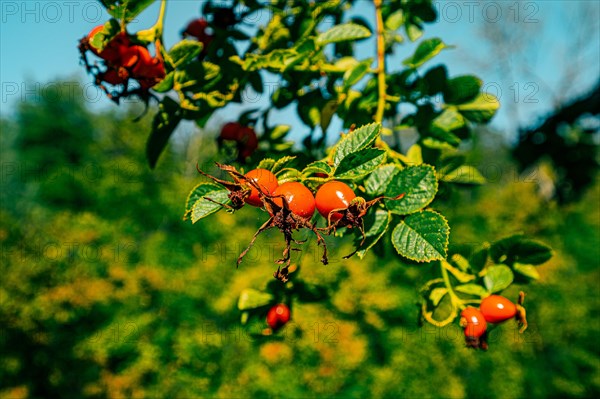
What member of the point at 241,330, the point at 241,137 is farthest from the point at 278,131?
the point at 241,330

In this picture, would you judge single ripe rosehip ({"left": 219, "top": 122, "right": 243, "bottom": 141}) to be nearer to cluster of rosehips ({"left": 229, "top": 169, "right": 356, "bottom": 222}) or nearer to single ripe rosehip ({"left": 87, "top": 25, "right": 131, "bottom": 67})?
single ripe rosehip ({"left": 87, "top": 25, "right": 131, "bottom": 67})

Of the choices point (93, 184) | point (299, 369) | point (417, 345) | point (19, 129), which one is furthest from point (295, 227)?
point (19, 129)

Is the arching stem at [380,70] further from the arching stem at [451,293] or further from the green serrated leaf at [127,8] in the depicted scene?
the green serrated leaf at [127,8]

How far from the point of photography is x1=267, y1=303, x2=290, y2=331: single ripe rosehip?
0.81 meters

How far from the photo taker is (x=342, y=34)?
0.78 meters

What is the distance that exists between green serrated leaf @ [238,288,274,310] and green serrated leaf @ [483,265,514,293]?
13.9 inches

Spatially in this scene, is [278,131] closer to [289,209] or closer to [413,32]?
[413,32]

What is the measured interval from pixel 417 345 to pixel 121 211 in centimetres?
424

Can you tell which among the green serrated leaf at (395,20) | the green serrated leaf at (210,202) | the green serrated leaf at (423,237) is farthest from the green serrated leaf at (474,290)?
the green serrated leaf at (395,20)

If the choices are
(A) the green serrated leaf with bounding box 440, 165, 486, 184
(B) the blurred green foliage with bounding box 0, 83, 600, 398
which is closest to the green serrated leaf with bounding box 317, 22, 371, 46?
(A) the green serrated leaf with bounding box 440, 165, 486, 184

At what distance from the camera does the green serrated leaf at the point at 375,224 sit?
573 millimetres

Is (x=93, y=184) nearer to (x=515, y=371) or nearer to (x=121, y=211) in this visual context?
(x=121, y=211)

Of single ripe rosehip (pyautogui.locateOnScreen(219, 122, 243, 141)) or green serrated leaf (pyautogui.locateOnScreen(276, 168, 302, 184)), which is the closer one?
green serrated leaf (pyautogui.locateOnScreen(276, 168, 302, 184))

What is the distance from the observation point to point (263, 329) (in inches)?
33.1
